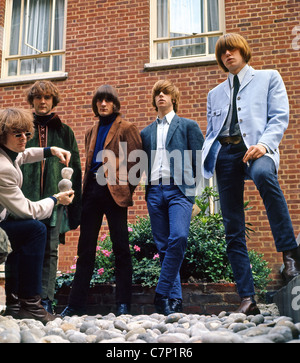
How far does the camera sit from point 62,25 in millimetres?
7516

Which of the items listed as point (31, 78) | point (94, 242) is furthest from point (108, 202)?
point (31, 78)

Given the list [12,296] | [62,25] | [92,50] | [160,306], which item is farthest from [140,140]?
[62,25]

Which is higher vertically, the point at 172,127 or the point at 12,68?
the point at 12,68

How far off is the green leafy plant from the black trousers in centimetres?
94

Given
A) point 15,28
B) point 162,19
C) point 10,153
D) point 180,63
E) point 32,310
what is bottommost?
point 32,310

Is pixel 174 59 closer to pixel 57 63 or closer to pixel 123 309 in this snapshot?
pixel 57 63

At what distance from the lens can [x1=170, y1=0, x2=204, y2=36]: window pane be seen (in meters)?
6.95

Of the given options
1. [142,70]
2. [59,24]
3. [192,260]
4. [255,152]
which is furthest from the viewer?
[59,24]

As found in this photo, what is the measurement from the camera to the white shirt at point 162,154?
339 centimetres

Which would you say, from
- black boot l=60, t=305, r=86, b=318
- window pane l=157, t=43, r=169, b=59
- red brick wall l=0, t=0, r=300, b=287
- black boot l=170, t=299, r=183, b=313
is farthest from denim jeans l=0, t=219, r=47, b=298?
window pane l=157, t=43, r=169, b=59

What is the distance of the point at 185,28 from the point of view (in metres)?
7.00

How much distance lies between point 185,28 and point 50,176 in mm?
4478

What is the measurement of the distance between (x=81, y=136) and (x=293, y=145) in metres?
3.24
